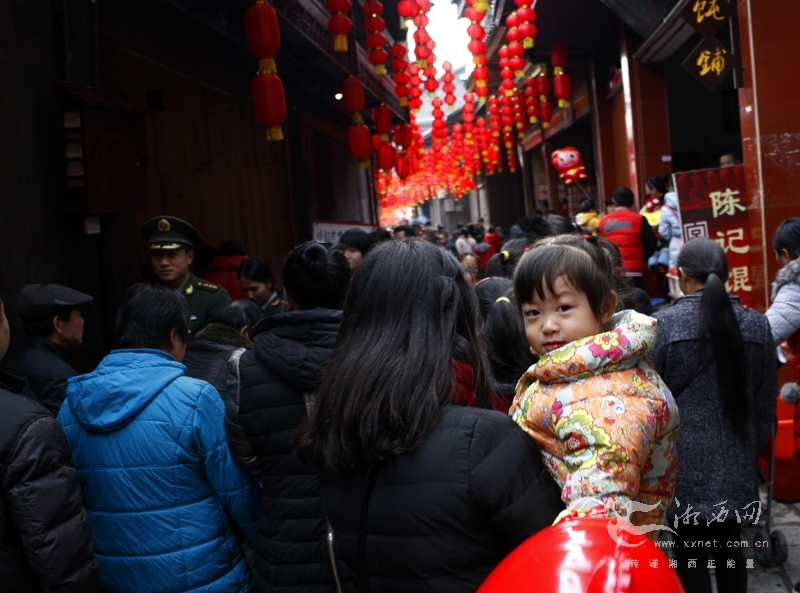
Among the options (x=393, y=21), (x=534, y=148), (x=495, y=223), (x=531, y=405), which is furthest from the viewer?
(x=495, y=223)

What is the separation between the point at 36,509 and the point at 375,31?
9.25 m

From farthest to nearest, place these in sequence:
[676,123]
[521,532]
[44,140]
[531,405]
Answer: [676,123] → [44,140] → [531,405] → [521,532]

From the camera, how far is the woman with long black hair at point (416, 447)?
5.12ft

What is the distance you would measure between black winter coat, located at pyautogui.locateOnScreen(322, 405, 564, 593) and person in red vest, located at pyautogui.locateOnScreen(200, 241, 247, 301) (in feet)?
18.9

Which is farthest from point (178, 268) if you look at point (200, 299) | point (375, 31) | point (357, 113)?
point (375, 31)

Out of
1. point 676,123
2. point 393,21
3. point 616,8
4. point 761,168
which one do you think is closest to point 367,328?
point 761,168

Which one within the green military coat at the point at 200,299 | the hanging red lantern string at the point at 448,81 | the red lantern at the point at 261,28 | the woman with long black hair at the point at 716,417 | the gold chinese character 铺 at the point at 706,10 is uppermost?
the hanging red lantern string at the point at 448,81

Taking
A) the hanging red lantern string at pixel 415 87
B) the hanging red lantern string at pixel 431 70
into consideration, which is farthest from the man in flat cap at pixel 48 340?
the hanging red lantern string at pixel 415 87

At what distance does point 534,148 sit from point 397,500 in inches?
1026

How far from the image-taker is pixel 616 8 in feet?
36.4

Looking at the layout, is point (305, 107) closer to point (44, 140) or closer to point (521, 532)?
point (44, 140)

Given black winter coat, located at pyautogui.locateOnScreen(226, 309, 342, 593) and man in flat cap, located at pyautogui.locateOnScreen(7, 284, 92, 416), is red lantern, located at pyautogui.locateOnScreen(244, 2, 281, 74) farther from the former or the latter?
black winter coat, located at pyautogui.locateOnScreen(226, 309, 342, 593)

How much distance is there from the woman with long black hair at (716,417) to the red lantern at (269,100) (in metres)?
4.14

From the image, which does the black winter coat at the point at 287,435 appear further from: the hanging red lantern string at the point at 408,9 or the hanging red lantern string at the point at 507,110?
the hanging red lantern string at the point at 507,110
